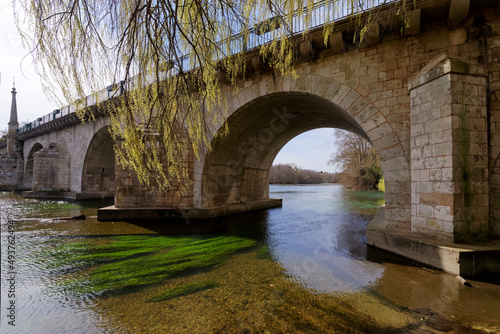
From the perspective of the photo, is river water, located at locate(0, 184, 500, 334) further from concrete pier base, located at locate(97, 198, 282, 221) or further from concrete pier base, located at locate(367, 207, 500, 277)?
concrete pier base, located at locate(97, 198, 282, 221)

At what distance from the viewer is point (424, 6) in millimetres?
4188

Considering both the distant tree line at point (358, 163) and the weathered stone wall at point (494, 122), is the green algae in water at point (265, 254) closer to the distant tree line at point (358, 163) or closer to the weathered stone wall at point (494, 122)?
the weathered stone wall at point (494, 122)

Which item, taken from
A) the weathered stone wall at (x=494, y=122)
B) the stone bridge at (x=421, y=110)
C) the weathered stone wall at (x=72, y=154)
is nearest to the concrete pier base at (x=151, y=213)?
the stone bridge at (x=421, y=110)

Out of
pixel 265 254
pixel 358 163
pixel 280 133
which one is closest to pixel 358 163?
pixel 358 163

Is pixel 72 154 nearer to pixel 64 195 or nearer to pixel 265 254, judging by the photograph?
pixel 64 195

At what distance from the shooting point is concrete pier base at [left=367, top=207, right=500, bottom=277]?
10.7ft

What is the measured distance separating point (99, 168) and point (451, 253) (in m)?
17.0

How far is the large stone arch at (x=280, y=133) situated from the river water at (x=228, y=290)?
66.4 inches

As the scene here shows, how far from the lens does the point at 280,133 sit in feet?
32.9

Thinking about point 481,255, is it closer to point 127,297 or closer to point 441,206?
point 441,206

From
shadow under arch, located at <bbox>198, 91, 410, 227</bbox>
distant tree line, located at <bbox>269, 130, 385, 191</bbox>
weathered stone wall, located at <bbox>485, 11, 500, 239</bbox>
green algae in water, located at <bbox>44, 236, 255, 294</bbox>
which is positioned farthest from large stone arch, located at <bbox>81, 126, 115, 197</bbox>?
distant tree line, located at <bbox>269, 130, 385, 191</bbox>

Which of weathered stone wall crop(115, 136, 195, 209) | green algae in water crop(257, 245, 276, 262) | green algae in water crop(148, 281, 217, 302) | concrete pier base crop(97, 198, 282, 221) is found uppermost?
weathered stone wall crop(115, 136, 195, 209)

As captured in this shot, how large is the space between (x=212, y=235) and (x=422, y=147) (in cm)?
489

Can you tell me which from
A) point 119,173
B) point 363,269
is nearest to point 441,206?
point 363,269
